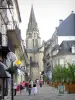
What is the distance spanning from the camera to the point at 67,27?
10256 cm

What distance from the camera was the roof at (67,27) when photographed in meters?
102

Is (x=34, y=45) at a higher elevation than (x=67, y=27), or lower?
higher

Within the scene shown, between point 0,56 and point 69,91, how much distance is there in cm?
1414

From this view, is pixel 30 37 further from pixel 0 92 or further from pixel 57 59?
pixel 0 92

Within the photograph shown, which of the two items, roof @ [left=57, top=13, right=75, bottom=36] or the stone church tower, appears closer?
roof @ [left=57, top=13, right=75, bottom=36]

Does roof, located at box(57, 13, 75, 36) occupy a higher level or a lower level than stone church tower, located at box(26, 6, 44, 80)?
lower

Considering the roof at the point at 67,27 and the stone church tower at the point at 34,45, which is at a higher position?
the stone church tower at the point at 34,45

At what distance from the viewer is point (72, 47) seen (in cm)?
9406

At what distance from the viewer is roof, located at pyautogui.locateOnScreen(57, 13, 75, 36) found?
10225 centimetres

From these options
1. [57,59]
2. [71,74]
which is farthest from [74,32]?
[71,74]

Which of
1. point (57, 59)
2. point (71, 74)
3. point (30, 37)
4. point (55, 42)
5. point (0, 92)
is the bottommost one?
point (0, 92)

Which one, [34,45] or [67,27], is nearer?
[67,27]

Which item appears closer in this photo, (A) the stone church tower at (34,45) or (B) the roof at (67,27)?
(B) the roof at (67,27)

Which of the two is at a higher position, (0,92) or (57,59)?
(57,59)
